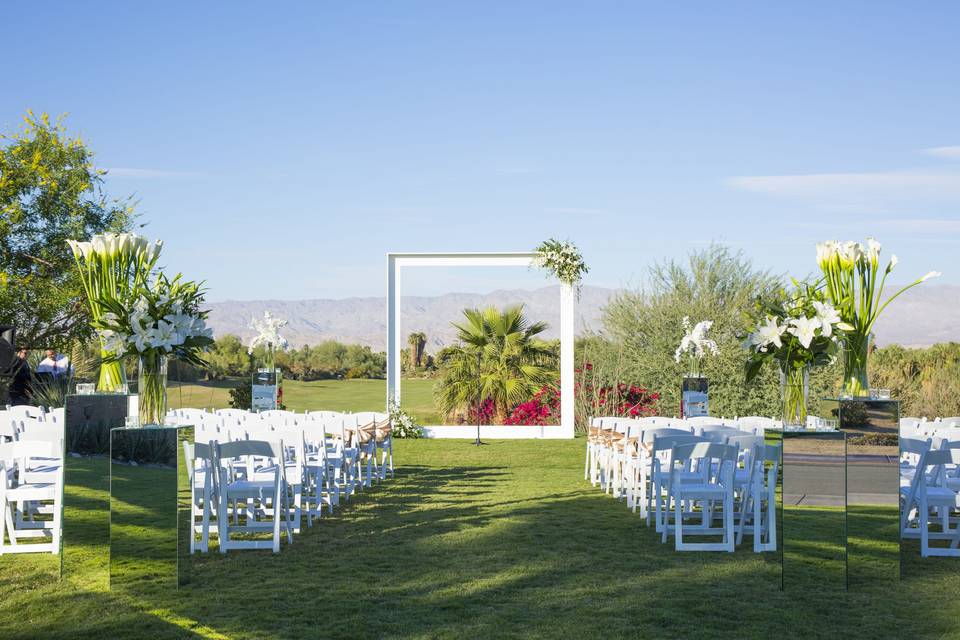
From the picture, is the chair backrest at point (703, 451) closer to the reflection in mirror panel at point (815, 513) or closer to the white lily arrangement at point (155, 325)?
the reflection in mirror panel at point (815, 513)

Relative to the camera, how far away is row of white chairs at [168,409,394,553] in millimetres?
6633

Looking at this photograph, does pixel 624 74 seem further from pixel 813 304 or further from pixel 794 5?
pixel 813 304

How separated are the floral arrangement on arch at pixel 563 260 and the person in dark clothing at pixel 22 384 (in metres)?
8.49

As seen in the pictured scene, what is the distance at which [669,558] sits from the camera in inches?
256

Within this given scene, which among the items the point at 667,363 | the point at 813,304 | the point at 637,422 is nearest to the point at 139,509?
the point at 813,304

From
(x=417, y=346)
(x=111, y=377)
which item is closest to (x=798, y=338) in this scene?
(x=111, y=377)

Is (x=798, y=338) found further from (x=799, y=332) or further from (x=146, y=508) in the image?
(x=146, y=508)

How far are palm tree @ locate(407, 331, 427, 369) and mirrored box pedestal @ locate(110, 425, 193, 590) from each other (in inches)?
599

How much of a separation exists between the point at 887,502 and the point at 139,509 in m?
4.32

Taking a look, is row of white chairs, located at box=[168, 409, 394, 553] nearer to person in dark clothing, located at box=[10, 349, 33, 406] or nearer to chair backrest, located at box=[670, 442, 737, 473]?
chair backrest, located at box=[670, 442, 737, 473]

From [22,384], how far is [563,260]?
9009 mm

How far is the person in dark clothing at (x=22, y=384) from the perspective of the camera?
50.0 ft

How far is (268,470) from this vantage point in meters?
7.88

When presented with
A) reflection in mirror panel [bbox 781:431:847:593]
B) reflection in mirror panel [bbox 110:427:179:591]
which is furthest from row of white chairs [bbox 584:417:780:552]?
reflection in mirror panel [bbox 110:427:179:591]
